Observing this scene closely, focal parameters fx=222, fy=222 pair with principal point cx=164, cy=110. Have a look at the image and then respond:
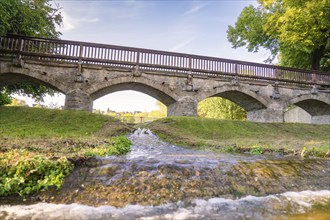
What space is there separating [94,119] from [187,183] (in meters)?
7.97

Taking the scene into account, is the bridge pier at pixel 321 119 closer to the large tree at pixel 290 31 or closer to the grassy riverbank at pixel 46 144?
the large tree at pixel 290 31

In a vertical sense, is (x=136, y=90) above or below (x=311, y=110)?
above

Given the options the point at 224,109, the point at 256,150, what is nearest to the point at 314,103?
the point at 224,109

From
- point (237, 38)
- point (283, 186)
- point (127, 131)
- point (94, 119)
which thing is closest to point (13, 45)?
point (94, 119)

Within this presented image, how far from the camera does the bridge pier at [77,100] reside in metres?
12.3

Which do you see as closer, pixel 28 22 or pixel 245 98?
pixel 28 22

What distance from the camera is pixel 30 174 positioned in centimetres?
334

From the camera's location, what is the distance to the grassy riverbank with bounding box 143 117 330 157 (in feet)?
25.6

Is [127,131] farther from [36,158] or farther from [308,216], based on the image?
[308,216]

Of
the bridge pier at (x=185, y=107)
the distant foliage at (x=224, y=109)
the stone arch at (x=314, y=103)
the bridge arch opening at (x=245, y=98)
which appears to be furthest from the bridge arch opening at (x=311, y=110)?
the bridge pier at (x=185, y=107)

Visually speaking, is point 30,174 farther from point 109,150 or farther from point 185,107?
point 185,107

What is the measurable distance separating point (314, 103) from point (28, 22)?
2141 cm

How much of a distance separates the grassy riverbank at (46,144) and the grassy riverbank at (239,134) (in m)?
2.32

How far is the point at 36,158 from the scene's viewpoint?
3547 mm
